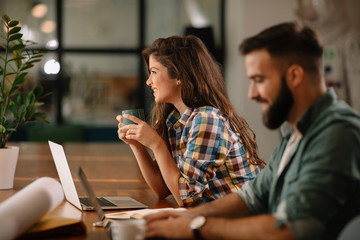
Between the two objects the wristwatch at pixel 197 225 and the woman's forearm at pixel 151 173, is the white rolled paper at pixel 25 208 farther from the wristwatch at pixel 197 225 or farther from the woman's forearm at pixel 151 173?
the woman's forearm at pixel 151 173

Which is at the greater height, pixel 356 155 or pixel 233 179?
pixel 356 155

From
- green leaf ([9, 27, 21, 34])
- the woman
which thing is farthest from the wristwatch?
green leaf ([9, 27, 21, 34])

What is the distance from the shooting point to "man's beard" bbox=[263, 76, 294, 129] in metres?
1.19

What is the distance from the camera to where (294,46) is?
1185 mm

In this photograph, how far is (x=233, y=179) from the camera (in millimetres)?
1830

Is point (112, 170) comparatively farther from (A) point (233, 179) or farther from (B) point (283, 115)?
(B) point (283, 115)

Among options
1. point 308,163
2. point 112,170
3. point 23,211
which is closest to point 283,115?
point 308,163

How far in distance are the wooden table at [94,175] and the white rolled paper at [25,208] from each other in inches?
5.3

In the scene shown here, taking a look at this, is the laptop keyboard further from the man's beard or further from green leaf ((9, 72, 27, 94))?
the man's beard

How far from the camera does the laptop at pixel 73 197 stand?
5.19 feet

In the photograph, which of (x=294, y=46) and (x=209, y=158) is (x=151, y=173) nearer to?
(x=209, y=158)

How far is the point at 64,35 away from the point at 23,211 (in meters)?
5.35

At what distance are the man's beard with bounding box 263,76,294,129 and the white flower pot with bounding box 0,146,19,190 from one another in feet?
3.89

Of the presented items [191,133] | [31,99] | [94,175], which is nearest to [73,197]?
[191,133]
